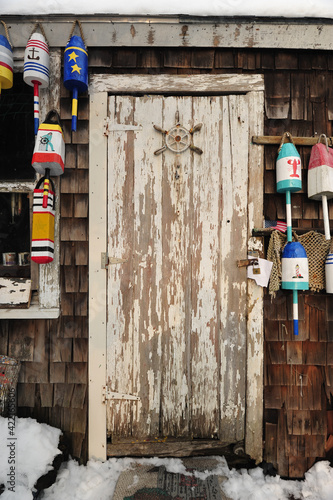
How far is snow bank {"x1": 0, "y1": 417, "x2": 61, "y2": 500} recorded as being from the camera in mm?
1772

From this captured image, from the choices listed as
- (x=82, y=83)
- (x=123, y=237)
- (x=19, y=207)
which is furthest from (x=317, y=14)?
(x=19, y=207)

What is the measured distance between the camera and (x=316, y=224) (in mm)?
2182

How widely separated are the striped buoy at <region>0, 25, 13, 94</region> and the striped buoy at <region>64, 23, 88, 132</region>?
0.40 m

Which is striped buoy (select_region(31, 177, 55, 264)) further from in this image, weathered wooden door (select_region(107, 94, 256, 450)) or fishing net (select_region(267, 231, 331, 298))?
fishing net (select_region(267, 231, 331, 298))

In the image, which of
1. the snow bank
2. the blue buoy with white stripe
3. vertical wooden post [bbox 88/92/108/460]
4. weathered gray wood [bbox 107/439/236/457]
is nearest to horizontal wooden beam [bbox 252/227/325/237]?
the blue buoy with white stripe

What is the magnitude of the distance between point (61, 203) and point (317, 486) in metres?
2.71

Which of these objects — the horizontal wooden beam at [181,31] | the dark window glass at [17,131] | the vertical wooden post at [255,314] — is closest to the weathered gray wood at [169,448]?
the vertical wooden post at [255,314]

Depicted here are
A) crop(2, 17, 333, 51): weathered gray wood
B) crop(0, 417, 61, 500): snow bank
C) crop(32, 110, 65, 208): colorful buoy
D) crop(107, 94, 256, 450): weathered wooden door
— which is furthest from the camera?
crop(107, 94, 256, 450): weathered wooden door

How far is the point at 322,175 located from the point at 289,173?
9.2 inches

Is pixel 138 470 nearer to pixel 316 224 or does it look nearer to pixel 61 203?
pixel 61 203

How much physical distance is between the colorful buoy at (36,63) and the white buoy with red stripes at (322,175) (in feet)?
6.50

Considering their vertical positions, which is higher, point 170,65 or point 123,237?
point 170,65

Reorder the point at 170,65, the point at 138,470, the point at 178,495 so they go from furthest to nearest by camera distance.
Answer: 1. the point at 170,65
2. the point at 138,470
3. the point at 178,495

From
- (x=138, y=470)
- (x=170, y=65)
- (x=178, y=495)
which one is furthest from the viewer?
(x=170, y=65)
